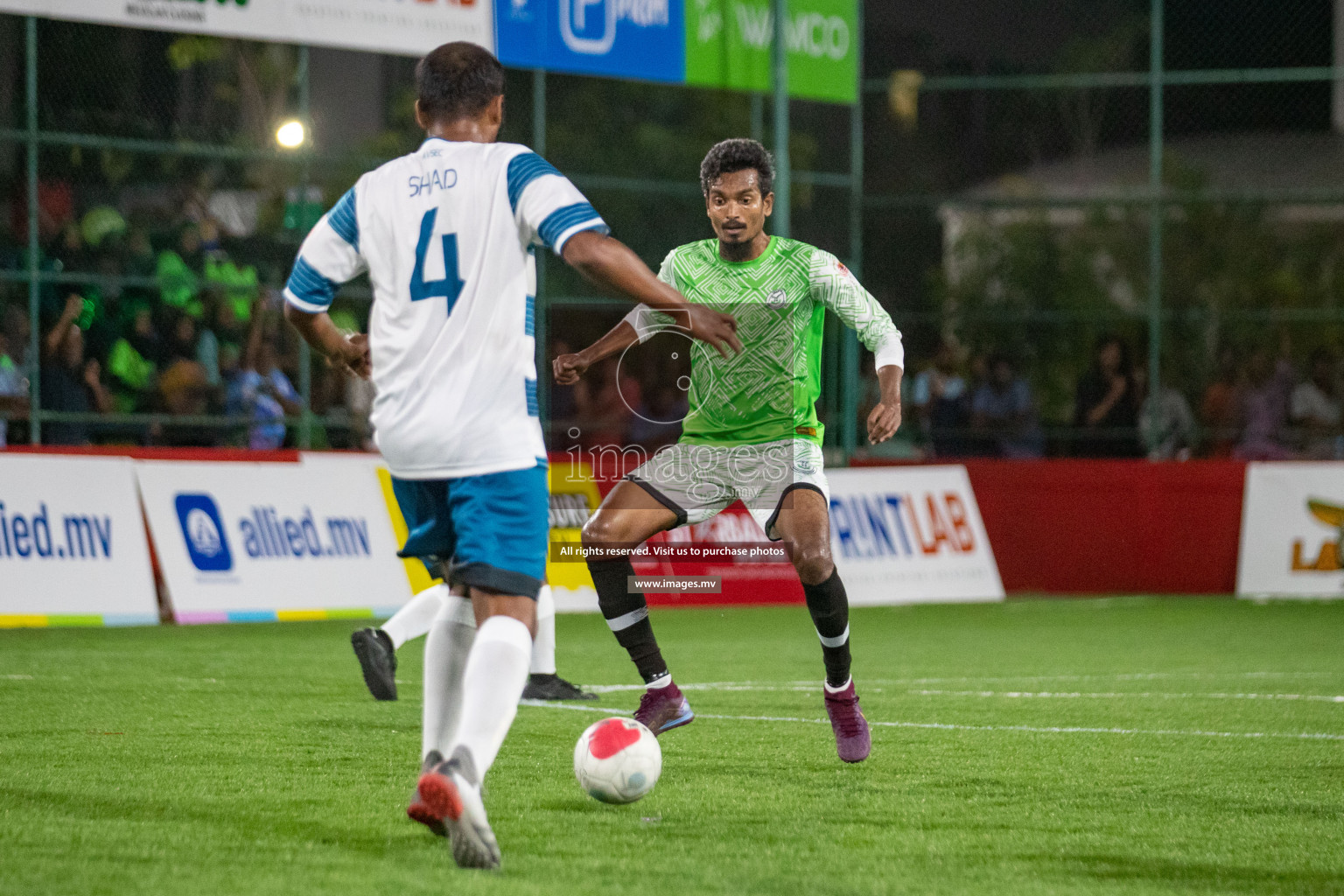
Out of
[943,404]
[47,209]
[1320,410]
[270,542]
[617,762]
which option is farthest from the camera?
[943,404]

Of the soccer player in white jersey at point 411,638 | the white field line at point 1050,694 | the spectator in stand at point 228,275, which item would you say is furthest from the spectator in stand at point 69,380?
the soccer player in white jersey at point 411,638

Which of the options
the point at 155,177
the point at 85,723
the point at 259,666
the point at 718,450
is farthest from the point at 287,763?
the point at 155,177

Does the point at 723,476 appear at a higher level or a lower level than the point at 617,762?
higher

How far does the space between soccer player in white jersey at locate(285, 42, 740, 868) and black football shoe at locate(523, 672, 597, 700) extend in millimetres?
3502

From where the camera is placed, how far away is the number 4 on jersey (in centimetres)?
452

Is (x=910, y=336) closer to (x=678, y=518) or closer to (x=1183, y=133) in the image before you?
(x=1183, y=133)

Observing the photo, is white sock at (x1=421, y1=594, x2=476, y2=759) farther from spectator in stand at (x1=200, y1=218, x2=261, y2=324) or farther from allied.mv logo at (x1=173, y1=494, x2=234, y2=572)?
spectator in stand at (x1=200, y1=218, x2=261, y2=324)

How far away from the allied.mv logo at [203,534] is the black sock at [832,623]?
722 centimetres

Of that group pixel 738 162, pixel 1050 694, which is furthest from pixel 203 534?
pixel 738 162

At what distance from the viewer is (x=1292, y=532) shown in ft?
53.0

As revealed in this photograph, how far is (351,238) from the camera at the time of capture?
473 cm

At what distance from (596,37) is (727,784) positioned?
1161 cm

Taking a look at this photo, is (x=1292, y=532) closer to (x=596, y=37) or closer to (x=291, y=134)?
(x=596, y=37)

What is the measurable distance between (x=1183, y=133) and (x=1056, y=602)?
23.3 feet
